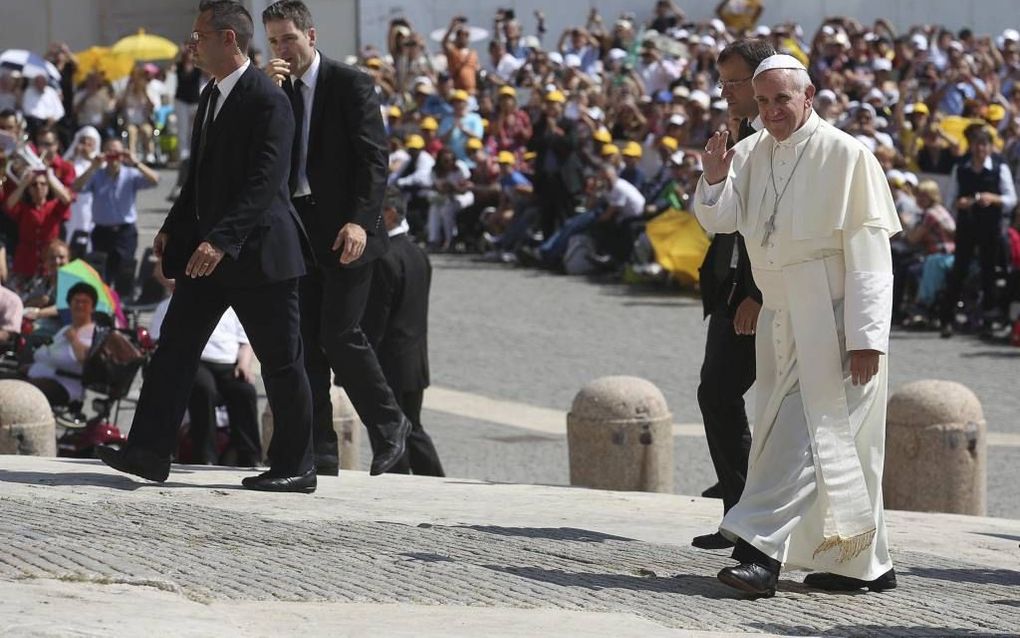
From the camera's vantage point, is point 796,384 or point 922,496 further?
point 922,496

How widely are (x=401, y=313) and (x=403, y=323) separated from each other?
0.20 feet

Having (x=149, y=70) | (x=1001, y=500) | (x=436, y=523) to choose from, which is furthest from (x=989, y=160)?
(x=149, y=70)

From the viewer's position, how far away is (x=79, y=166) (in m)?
20.3

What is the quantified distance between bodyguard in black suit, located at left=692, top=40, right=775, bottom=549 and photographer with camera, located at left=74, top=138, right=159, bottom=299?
38.5 feet

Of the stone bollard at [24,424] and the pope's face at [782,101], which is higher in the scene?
the pope's face at [782,101]

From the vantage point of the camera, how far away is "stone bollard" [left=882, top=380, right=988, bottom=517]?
1071cm

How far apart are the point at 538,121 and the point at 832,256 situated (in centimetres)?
1757

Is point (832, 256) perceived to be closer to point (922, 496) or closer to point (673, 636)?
point (673, 636)

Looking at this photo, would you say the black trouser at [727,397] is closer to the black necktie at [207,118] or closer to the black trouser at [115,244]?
the black necktie at [207,118]

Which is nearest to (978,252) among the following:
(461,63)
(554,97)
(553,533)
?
(554,97)

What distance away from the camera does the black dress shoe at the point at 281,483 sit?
8.09m

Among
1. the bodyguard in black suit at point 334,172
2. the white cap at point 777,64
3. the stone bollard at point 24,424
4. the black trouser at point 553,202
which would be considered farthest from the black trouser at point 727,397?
the black trouser at point 553,202

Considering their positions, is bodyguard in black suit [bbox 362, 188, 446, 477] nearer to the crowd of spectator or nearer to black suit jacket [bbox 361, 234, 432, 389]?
black suit jacket [bbox 361, 234, 432, 389]

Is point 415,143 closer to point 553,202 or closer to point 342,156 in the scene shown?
point 553,202
